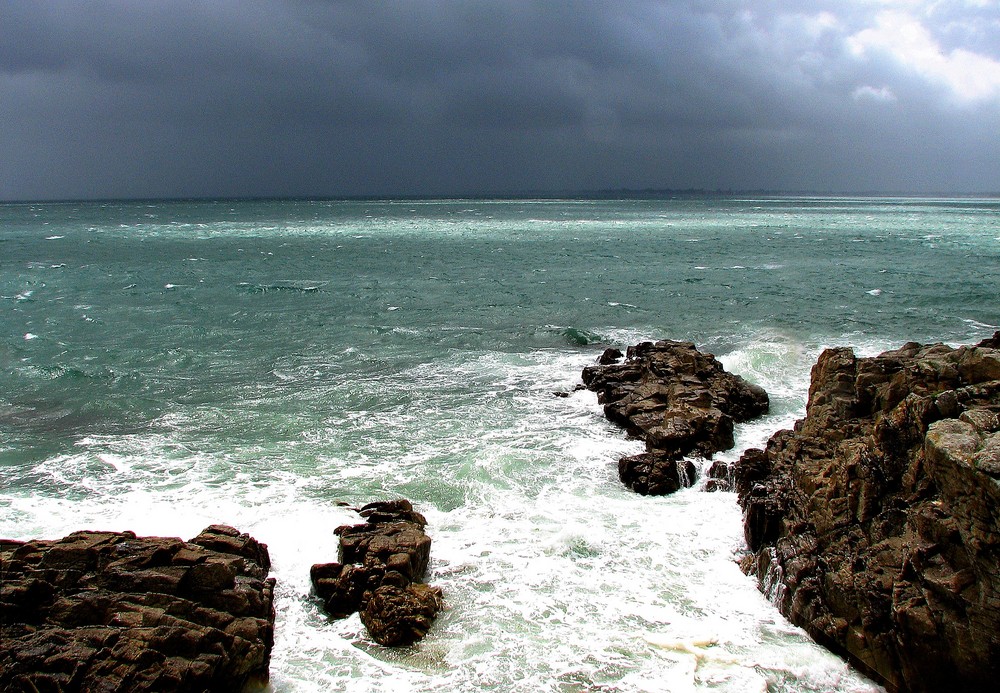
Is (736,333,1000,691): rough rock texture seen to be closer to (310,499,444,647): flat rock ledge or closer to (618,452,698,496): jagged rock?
(618,452,698,496): jagged rock

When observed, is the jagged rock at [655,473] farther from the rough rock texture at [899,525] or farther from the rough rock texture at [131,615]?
the rough rock texture at [131,615]

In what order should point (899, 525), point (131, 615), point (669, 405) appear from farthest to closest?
1. point (669, 405)
2. point (899, 525)
3. point (131, 615)

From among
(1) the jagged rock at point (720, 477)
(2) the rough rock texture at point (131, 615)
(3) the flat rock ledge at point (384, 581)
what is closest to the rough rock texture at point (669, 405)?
(1) the jagged rock at point (720, 477)

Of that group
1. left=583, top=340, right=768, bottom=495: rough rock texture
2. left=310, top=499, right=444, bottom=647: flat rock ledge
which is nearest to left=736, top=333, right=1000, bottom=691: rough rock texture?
left=583, top=340, right=768, bottom=495: rough rock texture

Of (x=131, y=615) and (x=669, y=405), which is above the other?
(x=669, y=405)

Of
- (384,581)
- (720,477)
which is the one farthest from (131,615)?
(720,477)

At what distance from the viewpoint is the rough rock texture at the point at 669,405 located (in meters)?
14.6

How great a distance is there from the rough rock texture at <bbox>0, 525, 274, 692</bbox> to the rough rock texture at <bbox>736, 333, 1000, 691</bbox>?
25.8 ft

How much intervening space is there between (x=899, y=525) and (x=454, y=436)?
10.5m

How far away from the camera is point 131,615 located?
26.6 ft

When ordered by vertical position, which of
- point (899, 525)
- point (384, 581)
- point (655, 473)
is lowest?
point (384, 581)

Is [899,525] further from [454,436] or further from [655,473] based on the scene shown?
[454,436]

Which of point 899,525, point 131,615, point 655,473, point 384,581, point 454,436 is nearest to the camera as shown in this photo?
point 131,615

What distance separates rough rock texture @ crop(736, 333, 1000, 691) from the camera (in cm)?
797
